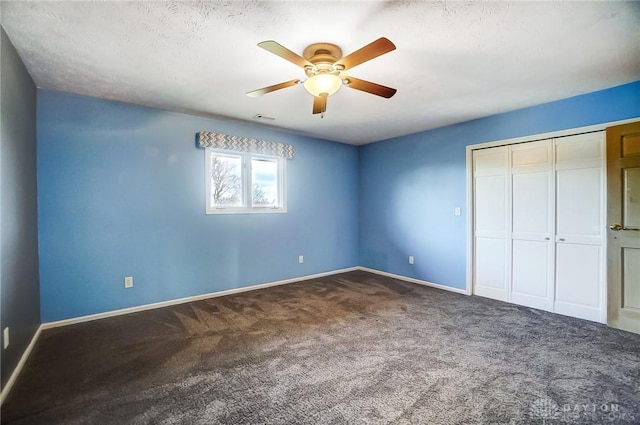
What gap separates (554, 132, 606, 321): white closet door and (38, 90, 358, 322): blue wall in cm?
346

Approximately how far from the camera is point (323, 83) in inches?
83.1

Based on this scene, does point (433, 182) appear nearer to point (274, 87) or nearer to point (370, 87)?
point (370, 87)

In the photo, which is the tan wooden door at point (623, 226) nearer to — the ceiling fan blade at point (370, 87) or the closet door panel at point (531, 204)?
the closet door panel at point (531, 204)

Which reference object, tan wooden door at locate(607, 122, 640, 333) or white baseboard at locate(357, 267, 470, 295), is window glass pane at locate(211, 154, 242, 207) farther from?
tan wooden door at locate(607, 122, 640, 333)

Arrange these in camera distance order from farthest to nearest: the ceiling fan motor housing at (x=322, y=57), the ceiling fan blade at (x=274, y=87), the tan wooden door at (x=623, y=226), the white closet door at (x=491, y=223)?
the white closet door at (x=491, y=223) → the tan wooden door at (x=623, y=226) → the ceiling fan blade at (x=274, y=87) → the ceiling fan motor housing at (x=322, y=57)

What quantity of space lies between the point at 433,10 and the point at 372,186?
3714 millimetres

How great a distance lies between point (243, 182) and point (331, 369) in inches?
113

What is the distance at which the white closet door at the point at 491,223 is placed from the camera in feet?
12.2

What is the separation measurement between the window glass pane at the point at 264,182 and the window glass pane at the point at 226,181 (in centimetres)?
22

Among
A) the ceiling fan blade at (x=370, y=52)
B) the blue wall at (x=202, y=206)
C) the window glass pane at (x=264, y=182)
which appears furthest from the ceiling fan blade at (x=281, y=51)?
the window glass pane at (x=264, y=182)

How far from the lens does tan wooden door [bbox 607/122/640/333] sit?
2.73 m

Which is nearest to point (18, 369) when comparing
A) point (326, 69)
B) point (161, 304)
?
point (161, 304)

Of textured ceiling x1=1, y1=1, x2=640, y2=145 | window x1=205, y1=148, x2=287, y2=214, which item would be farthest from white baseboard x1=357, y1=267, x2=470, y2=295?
textured ceiling x1=1, y1=1, x2=640, y2=145

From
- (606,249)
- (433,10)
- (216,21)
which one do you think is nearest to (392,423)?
(433,10)
